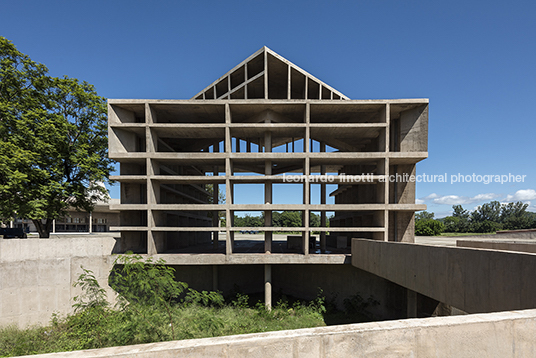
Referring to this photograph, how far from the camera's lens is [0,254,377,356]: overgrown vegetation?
8516 mm

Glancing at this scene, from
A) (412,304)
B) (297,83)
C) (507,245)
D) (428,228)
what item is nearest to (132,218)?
(297,83)

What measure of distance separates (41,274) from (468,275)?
889 inches

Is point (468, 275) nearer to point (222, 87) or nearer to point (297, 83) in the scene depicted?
point (297, 83)

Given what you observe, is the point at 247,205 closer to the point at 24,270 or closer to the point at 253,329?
the point at 253,329

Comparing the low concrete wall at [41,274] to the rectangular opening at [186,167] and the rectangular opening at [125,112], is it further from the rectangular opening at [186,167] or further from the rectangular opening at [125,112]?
the rectangular opening at [125,112]

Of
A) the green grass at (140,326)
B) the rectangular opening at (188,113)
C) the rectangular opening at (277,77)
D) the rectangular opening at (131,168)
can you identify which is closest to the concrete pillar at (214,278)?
the green grass at (140,326)

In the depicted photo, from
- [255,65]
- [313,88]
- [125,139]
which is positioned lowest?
[125,139]

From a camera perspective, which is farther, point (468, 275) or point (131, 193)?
point (131, 193)

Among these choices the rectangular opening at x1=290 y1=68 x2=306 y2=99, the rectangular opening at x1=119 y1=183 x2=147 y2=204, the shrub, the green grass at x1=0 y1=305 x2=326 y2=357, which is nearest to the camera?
the green grass at x1=0 y1=305 x2=326 y2=357

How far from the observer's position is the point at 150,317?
8195mm

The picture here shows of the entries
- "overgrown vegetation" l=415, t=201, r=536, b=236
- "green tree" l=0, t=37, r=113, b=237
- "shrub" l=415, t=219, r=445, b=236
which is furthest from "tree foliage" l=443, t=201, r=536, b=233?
"green tree" l=0, t=37, r=113, b=237

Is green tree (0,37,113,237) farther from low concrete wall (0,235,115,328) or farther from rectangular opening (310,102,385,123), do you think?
rectangular opening (310,102,385,123)

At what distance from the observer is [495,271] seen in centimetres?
695

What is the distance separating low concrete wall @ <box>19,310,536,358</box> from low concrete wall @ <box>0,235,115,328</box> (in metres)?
18.0
